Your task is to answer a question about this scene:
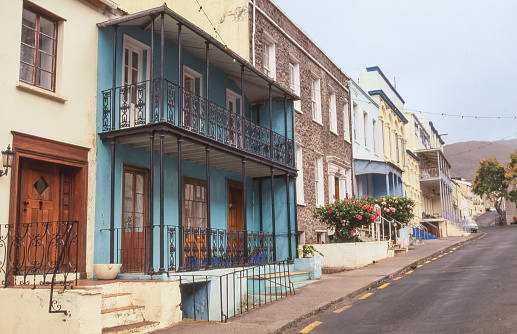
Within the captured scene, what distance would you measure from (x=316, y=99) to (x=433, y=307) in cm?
1267

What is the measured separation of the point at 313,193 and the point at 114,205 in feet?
32.6

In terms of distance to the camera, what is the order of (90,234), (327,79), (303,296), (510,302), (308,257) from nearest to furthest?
(510,302) < (90,234) < (303,296) < (308,257) < (327,79)

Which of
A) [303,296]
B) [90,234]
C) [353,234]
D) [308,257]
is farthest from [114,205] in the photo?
[353,234]

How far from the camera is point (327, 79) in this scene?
21734 mm

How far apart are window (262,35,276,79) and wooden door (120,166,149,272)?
7063 mm

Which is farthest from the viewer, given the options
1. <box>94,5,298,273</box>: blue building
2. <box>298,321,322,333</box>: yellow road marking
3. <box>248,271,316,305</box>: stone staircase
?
<box>248,271,316,305</box>: stone staircase

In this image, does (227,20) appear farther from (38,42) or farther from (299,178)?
(38,42)

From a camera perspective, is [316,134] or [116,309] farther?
[316,134]

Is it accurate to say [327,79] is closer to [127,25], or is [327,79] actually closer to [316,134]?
[316,134]

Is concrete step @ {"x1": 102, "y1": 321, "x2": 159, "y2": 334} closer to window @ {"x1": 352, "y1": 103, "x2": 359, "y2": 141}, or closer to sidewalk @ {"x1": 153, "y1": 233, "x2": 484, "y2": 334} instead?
sidewalk @ {"x1": 153, "y1": 233, "x2": 484, "y2": 334}

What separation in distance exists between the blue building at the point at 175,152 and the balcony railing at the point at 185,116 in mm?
32

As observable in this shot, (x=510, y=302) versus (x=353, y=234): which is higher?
(x=353, y=234)

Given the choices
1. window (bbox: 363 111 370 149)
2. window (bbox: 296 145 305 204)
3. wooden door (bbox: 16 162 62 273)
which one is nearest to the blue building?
wooden door (bbox: 16 162 62 273)

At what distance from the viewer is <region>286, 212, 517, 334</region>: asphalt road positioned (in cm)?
766
